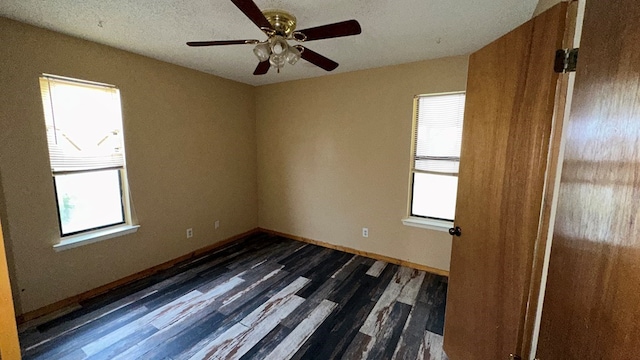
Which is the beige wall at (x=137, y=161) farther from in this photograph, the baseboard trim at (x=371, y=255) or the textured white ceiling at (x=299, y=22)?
the baseboard trim at (x=371, y=255)

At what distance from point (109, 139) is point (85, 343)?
181cm

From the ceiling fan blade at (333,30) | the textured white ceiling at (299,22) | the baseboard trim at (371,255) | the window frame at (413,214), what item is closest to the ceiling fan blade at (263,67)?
the textured white ceiling at (299,22)

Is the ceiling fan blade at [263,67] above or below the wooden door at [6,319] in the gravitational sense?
above

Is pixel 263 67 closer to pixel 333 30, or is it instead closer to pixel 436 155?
pixel 333 30

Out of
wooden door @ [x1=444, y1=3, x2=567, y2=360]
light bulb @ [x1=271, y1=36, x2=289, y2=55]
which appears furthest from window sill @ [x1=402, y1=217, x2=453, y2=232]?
light bulb @ [x1=271, y1=36, x2=289, y2=55]

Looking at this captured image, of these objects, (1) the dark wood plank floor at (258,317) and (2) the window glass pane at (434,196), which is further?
(2) the window glass pane at (434,196)

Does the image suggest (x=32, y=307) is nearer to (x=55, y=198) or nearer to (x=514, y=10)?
(x=55, y=198)

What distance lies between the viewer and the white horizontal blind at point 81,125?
2.11m

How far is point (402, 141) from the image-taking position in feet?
9.59

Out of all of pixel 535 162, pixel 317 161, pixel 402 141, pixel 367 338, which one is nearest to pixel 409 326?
pixel 367 338

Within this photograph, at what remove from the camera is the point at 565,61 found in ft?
3.12

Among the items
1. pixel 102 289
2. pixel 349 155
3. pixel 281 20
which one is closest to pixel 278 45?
pixel 281 20

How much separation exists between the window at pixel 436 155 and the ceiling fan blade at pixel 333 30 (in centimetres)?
167

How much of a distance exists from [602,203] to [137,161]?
338cm
